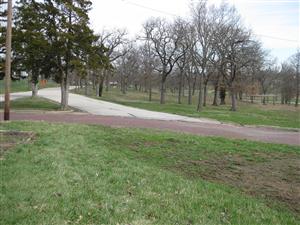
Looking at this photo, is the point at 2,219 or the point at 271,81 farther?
the point at 271,81

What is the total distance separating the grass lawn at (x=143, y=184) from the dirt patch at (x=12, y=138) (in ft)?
0.46

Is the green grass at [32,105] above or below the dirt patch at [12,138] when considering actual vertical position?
below

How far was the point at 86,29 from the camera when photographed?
24.9 meters

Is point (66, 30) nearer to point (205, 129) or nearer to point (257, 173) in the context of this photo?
point (205, 129)

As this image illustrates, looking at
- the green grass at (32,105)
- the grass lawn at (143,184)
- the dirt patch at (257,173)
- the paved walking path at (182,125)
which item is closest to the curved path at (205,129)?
the paved walking path at (182,125)

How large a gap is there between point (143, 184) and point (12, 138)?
5.75 m

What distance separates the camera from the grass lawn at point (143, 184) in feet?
16.8

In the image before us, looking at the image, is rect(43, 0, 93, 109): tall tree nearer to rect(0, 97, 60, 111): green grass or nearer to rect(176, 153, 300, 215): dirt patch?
rect(0, 97, 60, 111): green grass

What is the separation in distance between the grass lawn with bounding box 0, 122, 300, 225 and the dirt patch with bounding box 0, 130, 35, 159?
0.14 metres

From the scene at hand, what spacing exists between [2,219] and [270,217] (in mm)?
3622

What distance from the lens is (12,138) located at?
1101 cm

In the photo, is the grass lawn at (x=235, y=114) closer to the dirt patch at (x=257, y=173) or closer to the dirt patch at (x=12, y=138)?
the dirt patch at (x=257, y=173)

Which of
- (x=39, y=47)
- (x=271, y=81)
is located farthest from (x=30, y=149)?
(x=271, y=81)

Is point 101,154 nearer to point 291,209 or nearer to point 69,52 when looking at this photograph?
point 291,209
